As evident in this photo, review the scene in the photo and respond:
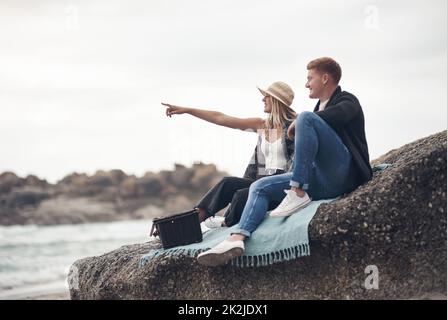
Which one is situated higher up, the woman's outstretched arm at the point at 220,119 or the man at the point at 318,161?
the woman's outstretched arm at the point at 220,119

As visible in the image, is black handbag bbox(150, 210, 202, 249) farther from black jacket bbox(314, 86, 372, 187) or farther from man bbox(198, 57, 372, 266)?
black jacket bbox(314, 86, 372, 187)

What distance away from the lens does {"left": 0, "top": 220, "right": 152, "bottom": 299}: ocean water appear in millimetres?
17617

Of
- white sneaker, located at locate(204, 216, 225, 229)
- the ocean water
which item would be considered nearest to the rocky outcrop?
the ocean water

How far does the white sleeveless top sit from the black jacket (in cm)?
55

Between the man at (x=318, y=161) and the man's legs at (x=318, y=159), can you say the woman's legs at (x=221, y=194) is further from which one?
the man's legs at (x=318, y=159)

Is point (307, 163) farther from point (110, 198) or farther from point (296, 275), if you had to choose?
point (110, 198)

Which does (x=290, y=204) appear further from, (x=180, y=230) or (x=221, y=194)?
(x=180, y=230)

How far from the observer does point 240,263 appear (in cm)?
632

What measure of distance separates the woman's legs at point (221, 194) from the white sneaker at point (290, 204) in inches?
25.7

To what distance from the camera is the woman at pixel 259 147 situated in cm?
664

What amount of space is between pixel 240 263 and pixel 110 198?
108ft

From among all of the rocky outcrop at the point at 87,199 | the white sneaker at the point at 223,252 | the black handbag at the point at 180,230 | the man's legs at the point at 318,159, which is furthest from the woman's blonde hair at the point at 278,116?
the rocky outcrop at the point at 87,199

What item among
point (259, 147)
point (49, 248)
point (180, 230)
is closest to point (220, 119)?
point (259, 147)
